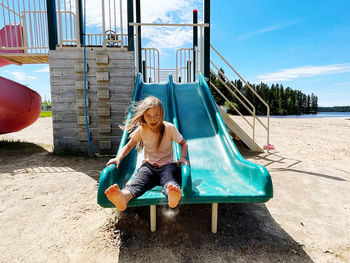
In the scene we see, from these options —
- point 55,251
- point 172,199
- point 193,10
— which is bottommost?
point 55,251

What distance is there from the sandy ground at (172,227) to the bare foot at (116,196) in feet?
1.63

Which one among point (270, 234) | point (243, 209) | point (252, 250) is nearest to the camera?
point (252, 250)

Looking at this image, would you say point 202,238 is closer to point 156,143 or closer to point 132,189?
point 132,189

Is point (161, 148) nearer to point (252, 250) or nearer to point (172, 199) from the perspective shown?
point (172, 199)

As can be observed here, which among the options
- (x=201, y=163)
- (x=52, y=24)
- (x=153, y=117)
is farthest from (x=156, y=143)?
(x=52, y=24)

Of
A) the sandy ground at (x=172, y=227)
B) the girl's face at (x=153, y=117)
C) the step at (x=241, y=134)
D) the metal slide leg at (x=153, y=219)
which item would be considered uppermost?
the girl's face at (x=153, y=117)

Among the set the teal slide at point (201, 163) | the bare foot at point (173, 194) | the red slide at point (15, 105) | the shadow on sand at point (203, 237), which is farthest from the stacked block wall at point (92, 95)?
the bare foot at point (173, 194)

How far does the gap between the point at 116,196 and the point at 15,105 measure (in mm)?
5893

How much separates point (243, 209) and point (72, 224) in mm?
1993

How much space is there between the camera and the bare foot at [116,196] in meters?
1.73

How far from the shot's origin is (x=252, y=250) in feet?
6.48

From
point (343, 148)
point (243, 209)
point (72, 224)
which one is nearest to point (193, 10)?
point (343, 148)

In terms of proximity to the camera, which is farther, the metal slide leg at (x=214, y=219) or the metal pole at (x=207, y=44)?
the metal pole at (x=207, y=44)

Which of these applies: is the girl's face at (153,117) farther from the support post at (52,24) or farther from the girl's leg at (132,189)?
the support post at (52,24)
